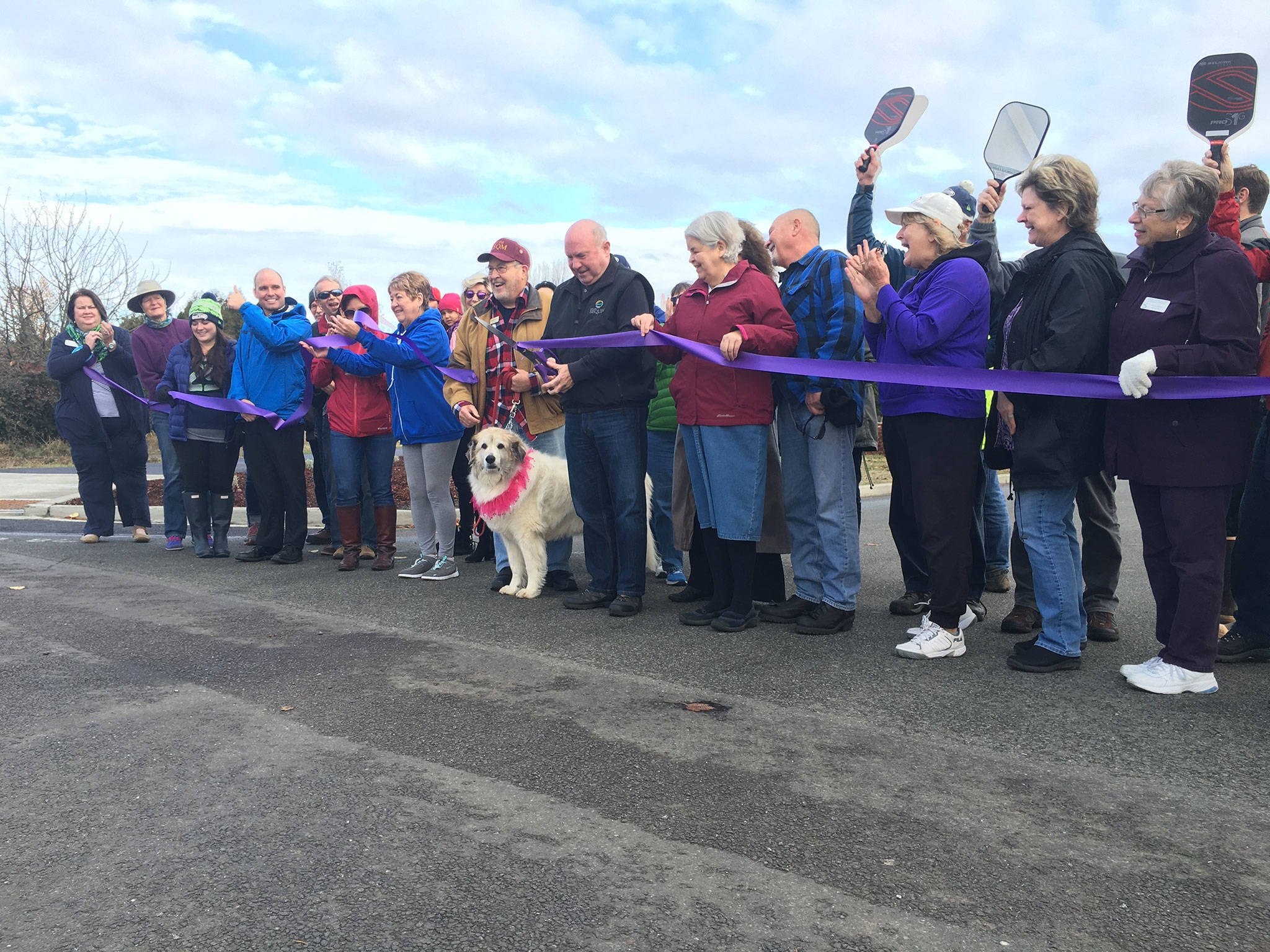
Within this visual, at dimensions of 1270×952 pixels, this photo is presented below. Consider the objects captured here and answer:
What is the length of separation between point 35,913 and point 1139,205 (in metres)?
4.87

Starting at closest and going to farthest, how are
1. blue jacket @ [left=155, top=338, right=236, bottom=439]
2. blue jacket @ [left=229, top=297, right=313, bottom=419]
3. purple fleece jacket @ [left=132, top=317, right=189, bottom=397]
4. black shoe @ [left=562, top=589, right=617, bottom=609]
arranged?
black shoe @ [left=562, top=589, right=617, bottom=609] < blue jacket @ [left=229, top=297, right=313, bottom=419] < blue jacket @ [left=155, top=338, right=236, bottom=439] < purple fleece jacket @ [left=132, top=317, right=189, bottom=397]

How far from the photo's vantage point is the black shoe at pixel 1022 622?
567cm

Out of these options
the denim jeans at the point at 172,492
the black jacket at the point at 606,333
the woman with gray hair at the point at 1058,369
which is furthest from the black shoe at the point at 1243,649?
the denim jeans at the point at 172,492

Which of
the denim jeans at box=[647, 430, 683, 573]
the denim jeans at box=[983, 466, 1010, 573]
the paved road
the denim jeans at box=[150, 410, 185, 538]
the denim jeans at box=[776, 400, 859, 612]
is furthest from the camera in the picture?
the denim jeans at box=[150, 410, 185, 538]

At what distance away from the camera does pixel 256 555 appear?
879cm

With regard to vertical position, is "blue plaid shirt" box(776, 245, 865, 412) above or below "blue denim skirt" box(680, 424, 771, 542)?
above

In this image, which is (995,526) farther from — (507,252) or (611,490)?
(507,252)

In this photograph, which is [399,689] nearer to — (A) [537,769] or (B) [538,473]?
(A) [537,769]

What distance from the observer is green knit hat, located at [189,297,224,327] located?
913cm

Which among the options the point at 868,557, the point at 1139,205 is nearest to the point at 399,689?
the point at 1139,205

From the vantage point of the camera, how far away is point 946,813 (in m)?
3.19

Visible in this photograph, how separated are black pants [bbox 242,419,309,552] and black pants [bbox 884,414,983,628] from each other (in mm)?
5686

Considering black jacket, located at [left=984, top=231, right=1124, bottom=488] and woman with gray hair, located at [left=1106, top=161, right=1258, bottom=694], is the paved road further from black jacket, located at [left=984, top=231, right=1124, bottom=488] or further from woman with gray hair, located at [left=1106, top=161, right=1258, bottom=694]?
black jacket, located at [left=984, top=231, right=1124, bottom=488]

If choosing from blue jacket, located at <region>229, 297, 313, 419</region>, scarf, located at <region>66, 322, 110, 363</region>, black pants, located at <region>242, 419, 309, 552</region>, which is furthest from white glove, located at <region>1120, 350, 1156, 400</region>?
scarf, located at <region>66, 322, 110, 363</region>
